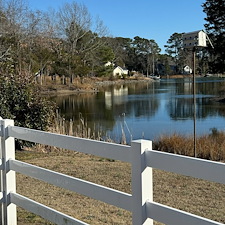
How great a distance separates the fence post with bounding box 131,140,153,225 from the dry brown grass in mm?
2028

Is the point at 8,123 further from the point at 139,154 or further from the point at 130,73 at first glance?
the point at 130,73

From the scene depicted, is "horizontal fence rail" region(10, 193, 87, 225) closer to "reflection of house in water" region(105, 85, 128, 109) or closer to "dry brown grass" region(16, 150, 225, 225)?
"dry brown grass" region(16, 150, 225, 225)

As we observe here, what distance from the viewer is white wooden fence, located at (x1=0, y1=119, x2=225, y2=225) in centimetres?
216

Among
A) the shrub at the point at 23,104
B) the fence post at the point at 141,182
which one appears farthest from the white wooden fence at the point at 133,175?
the shrub at the point at 23,104

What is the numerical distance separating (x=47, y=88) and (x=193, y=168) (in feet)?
148

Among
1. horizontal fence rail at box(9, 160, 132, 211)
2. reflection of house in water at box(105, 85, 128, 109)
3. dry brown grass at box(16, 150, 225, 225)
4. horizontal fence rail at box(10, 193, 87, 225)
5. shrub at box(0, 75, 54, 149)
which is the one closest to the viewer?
horizontal fence rail at box(9, 160, 132, 211)

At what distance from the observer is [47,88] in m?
46.4

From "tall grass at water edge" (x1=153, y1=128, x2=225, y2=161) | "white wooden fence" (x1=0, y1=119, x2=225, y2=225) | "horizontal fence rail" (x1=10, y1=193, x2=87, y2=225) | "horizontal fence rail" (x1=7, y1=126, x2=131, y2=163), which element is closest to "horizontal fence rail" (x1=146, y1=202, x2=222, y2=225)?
"white wooden fence" (x1=0, y1=119, x2=225, y2=225)

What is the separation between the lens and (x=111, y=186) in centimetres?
614

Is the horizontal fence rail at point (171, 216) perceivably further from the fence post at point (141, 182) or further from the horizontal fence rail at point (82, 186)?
the horizontal fence rail at point (82, 186)

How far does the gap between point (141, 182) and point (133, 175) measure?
8 cm

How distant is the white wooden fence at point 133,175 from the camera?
7.08 feet

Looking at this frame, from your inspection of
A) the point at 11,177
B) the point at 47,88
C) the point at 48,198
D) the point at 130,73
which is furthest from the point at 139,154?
the point at 130,73

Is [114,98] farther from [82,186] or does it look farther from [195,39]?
[82,186]
